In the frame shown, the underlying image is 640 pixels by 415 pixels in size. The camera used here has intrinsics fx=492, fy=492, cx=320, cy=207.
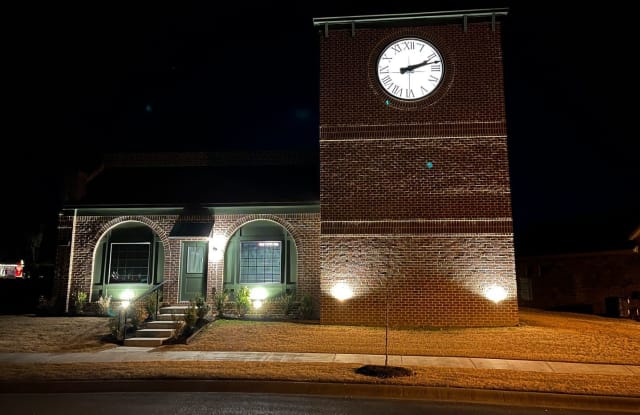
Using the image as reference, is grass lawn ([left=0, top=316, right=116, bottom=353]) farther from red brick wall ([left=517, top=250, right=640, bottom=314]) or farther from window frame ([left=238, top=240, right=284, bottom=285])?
red brick wall ([left=517, top=250, right=640, bottom=314])

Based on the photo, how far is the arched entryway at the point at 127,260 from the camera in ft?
53.6

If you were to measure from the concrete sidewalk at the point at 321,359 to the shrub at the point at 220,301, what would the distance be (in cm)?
379

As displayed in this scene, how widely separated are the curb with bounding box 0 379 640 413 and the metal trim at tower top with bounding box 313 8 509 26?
1049cm

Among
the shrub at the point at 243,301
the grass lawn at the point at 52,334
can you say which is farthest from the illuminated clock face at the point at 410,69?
the grass lawn at the point at 52,334

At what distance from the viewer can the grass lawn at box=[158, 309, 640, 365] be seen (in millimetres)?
10211

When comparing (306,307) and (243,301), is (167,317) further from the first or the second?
(306,307)

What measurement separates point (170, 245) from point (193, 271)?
1.15 metres

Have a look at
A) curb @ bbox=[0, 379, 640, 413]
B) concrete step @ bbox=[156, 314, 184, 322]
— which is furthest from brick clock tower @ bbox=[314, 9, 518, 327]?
curb @ bbox=[0, 379, 640, 413]

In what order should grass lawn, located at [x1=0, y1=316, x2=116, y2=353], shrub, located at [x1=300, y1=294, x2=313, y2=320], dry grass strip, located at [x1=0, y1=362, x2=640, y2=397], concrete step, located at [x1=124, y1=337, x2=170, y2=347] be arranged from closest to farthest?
dry grass strip, located at [x1=0, y1=362, x2=640, y2=397] → grass lawn, located at [x1=0, y1=316, x2=116, y2=353] → concrete step, located at [x1=124, y1=337, x2=170, y2=347] → shrub, located at [x1=300, y1=294, x2=313, y2=320]

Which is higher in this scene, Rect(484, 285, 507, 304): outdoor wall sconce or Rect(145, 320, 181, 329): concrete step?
Rect(484, 285, 507, 304): outdoor wall sconce

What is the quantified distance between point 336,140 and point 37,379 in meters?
9.13

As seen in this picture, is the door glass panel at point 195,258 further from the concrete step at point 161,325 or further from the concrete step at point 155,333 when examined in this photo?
the concrete step at point 155,333

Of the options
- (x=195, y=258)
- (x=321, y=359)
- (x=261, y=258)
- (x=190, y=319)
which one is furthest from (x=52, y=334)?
(x=321, y=359)

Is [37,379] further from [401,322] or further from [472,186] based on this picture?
[472,186]
